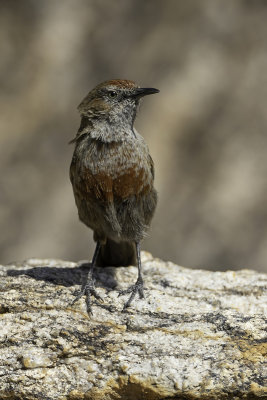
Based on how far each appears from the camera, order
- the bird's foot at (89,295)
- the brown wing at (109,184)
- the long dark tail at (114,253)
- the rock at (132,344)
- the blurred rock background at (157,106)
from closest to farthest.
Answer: the rock at (132,344), the bird's foot at (89,295), the brown wing at (109,184), the long dark tail at (114,253), the blurred rock background at (157,106)

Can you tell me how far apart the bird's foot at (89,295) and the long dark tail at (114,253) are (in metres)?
0.67

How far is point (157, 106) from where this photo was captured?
30.1 feet

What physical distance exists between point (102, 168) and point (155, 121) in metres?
4.42

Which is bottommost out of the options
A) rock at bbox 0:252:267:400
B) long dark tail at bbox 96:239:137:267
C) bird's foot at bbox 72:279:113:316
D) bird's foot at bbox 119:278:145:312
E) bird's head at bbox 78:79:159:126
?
rock at bbox 0:252:267:400

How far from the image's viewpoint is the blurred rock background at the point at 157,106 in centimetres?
901

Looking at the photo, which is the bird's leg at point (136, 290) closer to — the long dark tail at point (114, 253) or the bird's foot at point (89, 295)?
the bird's foot at point (89, 295)

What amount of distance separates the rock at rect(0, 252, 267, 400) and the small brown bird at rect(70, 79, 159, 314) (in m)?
0.26

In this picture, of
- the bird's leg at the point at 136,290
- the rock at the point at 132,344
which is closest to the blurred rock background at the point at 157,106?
the bird's leg at the point at 136,290

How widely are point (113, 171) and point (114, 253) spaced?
108 centimetres

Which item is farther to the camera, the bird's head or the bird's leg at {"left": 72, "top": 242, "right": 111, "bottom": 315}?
the bird's head

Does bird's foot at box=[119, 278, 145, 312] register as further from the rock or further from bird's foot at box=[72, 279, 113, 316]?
bird's foot at box=[72, 279, 113, 316]

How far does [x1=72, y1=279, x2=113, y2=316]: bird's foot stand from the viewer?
185 inches

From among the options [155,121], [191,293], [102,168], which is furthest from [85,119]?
[155,121]

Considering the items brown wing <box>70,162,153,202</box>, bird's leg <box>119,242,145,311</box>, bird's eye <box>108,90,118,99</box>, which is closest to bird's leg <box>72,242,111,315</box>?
bird's leg <box>119,242,145,311</box>
